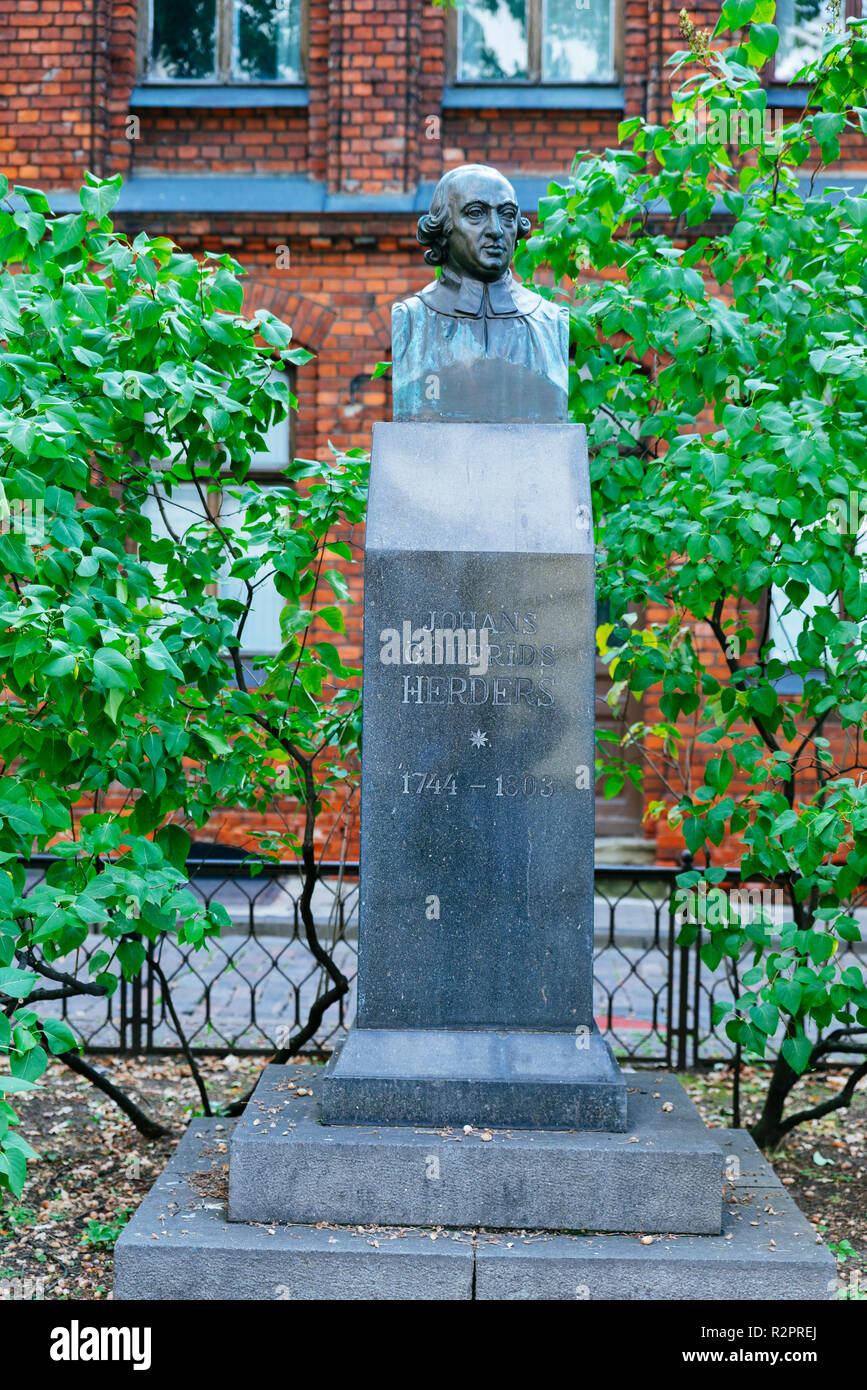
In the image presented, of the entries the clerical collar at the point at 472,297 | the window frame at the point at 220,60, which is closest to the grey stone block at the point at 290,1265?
the clerical collar at the point at 472,297

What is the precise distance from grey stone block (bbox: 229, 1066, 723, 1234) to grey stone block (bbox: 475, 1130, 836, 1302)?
8cm

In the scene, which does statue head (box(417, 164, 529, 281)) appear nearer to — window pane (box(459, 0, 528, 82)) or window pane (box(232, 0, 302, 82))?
window pane (box(459, 0, 528, 82))

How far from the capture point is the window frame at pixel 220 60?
34.2 feet

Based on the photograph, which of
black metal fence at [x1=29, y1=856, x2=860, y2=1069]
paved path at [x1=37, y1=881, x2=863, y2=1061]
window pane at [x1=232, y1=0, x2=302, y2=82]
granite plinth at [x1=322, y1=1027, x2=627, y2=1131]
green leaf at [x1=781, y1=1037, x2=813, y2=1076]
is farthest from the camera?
window pane at [x1=232, y1=0, x2=302, y2=82]

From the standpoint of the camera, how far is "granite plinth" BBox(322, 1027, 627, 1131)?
371cm

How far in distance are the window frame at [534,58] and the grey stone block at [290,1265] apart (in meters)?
9.12

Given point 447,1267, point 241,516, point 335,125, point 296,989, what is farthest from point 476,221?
point 335,125

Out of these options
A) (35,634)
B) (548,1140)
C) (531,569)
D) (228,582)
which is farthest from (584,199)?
(228,582)

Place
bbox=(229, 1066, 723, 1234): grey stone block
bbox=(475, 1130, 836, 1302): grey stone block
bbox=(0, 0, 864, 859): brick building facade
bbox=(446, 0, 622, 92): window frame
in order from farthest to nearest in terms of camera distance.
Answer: bbox=(446, 0, 622, 92): window frame
bbox=(0, 0, 864, 859): brick building facade
bbox=(229, 1066, 723, 1234): grey stone block
bbox=(475, 1130, 836, 1302): grey stone block

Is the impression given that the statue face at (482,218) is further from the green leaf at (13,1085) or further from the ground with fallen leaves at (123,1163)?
the ground with fallen leaves at (123,1163)

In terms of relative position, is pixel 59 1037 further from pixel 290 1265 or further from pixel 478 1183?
pixel 478 1183

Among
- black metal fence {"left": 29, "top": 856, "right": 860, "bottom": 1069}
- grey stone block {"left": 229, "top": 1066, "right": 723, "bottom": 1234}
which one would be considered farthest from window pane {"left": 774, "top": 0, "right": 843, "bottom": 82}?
grey stone block {"left": 229, "top": 1066, "right": 723, "bottom": 1234}

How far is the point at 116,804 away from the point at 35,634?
6767 mm

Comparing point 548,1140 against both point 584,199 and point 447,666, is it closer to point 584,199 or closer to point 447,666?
point 447,666
